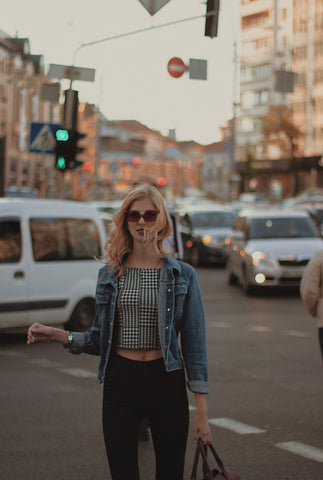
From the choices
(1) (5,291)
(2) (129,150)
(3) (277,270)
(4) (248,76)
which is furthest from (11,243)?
(2) (129,150)

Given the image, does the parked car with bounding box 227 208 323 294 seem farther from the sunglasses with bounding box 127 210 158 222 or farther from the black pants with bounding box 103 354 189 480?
the black pants with bounding box 103 354 189 480

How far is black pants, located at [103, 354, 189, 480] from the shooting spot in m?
4.06

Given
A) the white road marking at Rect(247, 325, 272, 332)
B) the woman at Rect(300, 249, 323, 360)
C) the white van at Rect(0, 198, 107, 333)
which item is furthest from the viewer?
the white road marking at Rect(247, 325, 272, 332)

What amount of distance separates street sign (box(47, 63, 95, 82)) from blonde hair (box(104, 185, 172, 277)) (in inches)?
575

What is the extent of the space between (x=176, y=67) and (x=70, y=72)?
201cm

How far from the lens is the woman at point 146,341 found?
13.4 ft

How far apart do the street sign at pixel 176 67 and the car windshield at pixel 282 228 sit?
3.86 meters

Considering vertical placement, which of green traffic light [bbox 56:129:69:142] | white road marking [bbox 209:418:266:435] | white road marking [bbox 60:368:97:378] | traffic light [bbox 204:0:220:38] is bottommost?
white road marking [bbox 60:368:97:378]

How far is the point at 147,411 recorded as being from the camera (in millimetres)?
4094

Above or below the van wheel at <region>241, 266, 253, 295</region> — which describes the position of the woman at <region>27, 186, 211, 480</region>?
above

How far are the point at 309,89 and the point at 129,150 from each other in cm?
7417

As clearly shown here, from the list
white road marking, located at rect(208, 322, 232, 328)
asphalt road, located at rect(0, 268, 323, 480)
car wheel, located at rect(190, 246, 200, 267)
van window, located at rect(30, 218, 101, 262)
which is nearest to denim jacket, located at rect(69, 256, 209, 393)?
asphalt road, located at rect(0, 268, 323, 480)

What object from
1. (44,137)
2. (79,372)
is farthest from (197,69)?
(79,372)

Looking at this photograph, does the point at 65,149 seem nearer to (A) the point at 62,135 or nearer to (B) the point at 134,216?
(A) the point at 62,135
